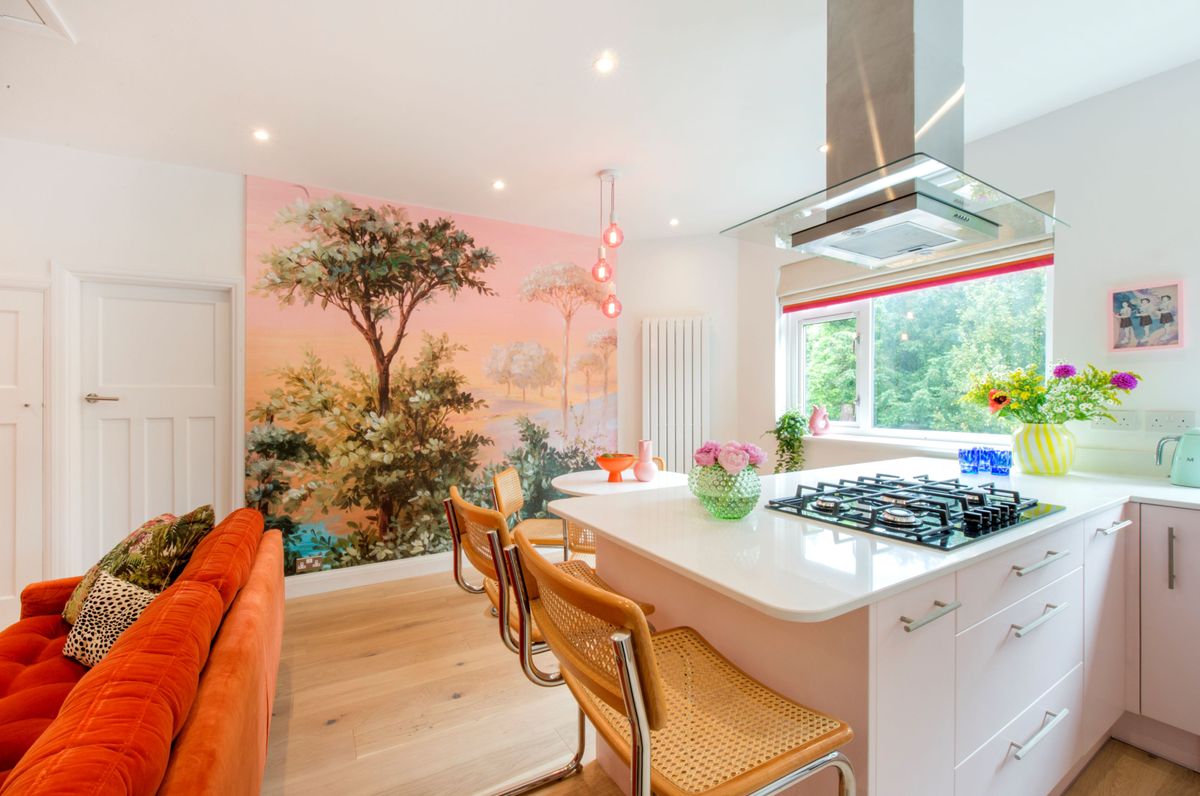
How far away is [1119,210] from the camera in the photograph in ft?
6.84

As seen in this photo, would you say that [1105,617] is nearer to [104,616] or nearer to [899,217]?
[899,217]

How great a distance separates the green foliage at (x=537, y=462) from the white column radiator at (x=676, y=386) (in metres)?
0.62

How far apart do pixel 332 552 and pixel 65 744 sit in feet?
8.50

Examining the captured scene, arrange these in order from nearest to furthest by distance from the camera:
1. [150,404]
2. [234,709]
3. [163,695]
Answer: [163,695], [234,709], [150,404]

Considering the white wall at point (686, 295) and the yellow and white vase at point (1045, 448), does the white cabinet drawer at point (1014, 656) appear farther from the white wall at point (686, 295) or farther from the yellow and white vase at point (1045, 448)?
the white wall at point (686, 295)

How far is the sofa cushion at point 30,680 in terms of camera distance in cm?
113

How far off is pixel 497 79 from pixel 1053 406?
2.71 m

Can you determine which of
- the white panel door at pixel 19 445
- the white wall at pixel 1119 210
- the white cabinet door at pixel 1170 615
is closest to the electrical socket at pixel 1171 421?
the white wall at pixel 1119 210

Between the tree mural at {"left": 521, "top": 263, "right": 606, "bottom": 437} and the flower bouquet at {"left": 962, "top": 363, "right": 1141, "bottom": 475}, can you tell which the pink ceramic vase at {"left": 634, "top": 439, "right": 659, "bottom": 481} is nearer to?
the tree mural at {"left": 521, "top": 263, "right": 606, "bottom": 437}

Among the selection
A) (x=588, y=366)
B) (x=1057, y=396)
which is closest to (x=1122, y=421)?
(x=1057, y=396)

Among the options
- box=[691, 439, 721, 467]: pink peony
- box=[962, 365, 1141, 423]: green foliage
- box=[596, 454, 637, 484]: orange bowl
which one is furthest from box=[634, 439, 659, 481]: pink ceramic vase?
box=[962, 365, 1141, 423]: green foliage

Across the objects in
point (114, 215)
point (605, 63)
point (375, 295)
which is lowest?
point (375, 295)

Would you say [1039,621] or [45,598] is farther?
[45,598]

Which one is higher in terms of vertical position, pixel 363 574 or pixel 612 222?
pixel 612 222
